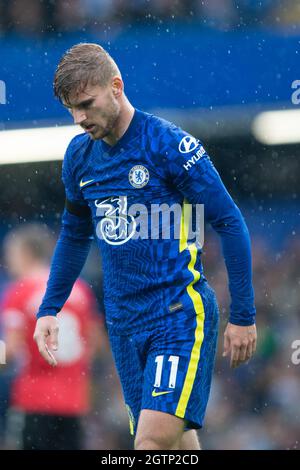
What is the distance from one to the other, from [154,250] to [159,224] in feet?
0.35

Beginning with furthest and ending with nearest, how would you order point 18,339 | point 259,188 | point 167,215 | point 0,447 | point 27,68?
point 259,188 < point 27,68 < point 0,447 < point 18,339 < point 167,215

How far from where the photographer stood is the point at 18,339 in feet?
21.4

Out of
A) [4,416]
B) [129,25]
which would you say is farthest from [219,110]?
[4,416]

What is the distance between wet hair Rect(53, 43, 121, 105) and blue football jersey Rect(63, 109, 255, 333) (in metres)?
0.24

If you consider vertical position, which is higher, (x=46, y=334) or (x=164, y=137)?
(x=164, y=137)

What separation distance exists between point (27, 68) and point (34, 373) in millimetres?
3963

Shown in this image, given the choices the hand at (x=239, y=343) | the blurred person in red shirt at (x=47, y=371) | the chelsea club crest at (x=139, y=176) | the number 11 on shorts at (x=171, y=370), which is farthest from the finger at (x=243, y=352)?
the blurred person in red shirt at (x=47, y=371)

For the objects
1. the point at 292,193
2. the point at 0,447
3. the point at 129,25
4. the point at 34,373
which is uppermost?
the point at 129,25

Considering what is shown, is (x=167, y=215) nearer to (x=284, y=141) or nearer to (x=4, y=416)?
(x=4, y=416)

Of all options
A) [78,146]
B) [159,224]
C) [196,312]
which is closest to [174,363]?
[196,312]

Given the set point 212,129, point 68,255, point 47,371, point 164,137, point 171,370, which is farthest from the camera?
point 212,129

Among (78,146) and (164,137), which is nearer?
(164,137)

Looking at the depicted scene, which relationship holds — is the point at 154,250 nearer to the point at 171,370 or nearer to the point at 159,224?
the point at 159,224

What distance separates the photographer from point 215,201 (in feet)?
13.8
